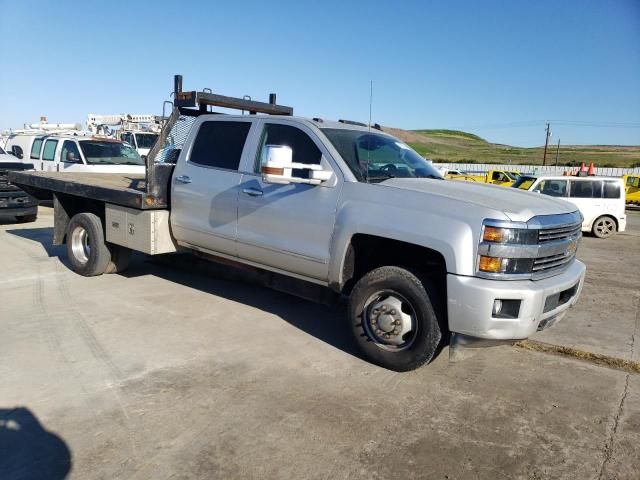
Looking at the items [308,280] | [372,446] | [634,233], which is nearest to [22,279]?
[308,280]

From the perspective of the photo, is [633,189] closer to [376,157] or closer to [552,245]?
[376,157]

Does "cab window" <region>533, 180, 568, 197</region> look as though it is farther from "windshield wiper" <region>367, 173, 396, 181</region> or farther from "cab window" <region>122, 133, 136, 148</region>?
"cab window" <region>122, 133, 136, 148</region>

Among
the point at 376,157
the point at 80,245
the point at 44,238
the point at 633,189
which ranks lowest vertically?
the point at 44,238

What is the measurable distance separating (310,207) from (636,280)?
631 centimetres

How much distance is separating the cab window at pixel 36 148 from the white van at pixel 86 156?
0.12 m

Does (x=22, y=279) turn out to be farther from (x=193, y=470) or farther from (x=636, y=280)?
(x=636, y=280)

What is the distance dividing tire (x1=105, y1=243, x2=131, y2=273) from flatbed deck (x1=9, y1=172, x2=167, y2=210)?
781mm

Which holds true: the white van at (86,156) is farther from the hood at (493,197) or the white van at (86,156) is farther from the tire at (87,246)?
the hood at (493,197)

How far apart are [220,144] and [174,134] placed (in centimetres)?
96

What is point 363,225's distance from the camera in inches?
163

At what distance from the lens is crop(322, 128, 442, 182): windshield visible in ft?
14.9

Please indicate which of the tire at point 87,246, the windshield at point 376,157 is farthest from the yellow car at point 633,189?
the tire at point 87,246

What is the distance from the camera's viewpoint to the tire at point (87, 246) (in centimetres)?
666

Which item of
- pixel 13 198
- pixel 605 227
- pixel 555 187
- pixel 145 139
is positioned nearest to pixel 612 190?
pixel 605 227
